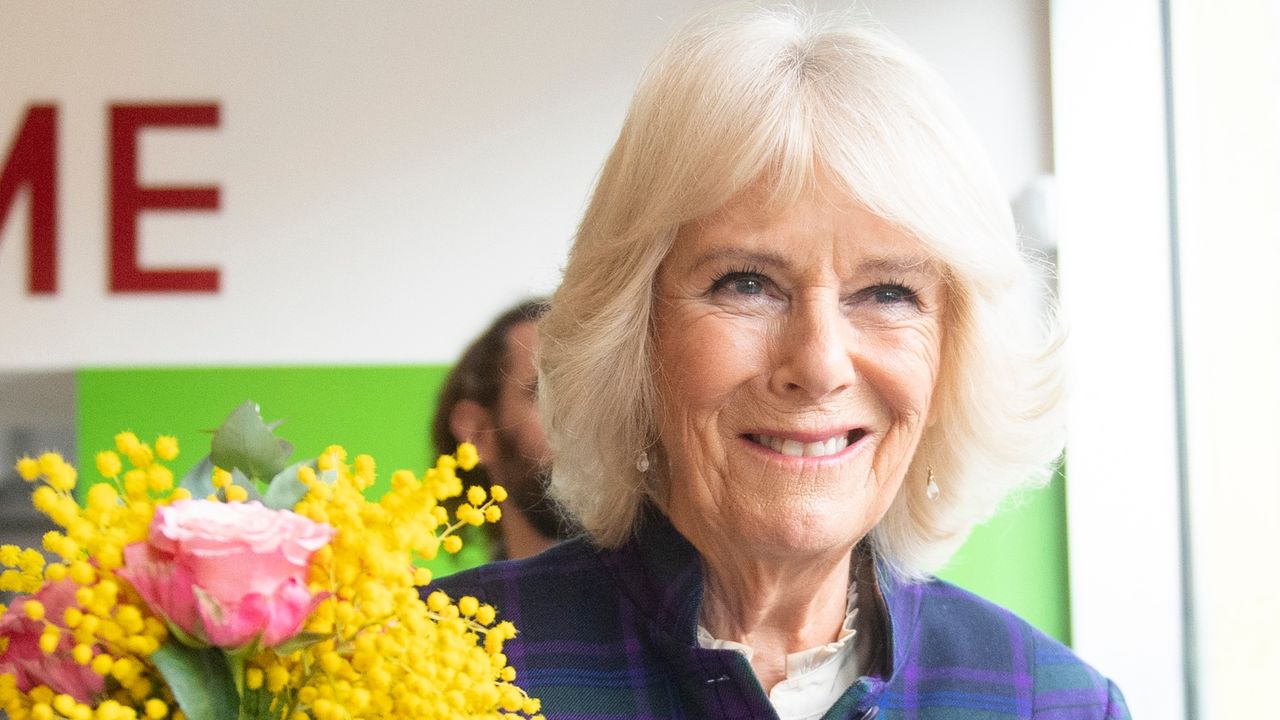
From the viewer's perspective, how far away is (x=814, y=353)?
1.13 m

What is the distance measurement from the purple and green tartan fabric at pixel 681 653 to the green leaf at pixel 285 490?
451mm

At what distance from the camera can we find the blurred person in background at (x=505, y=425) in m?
2.88

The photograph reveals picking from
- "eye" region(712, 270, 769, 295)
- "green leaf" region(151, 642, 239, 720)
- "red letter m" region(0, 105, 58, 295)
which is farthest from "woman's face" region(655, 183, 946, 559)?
"red letter m" region(0, 105, 58, 295)

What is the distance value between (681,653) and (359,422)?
2.02m

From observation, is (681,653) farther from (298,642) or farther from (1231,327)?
(1231,327)

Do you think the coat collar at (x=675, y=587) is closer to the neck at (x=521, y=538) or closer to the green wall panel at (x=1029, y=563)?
the neck at (x=521, y=538)

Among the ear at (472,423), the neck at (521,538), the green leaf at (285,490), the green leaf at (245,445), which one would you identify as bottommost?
the neck at (521,538)

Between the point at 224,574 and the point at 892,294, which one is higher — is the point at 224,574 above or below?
below

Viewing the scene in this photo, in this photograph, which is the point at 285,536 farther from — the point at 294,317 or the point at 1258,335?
the point at 294,317

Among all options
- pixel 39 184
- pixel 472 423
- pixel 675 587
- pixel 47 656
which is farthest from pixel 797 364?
pixel 39 184

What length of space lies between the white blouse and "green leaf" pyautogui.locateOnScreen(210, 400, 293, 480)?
529mm

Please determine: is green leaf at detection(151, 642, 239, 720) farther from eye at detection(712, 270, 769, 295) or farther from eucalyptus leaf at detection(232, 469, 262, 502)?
eye at detection(712, 270, 769, 295)

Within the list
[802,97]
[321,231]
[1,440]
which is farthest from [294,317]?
[802,97]

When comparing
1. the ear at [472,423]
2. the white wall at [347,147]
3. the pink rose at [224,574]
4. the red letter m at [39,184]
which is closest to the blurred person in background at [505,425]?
the ear at [472,423]
